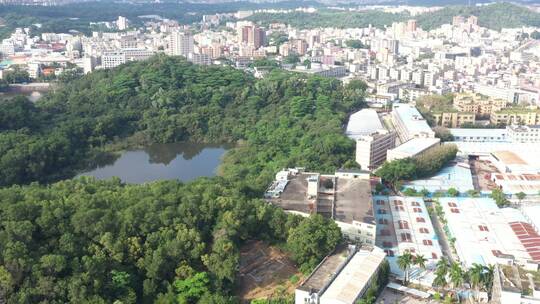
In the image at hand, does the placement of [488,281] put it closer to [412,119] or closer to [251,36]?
[412,119]

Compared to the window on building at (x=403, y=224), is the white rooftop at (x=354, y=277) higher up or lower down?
higher up

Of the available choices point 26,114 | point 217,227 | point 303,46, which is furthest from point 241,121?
point 303,46

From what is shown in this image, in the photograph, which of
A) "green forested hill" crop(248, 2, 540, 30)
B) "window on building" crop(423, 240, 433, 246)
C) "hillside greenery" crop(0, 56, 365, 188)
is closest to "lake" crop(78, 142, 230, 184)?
"hillside greenery" crop(0, 56, 365, 188)

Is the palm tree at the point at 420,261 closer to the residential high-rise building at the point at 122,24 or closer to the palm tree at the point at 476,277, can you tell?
the palm tree at the point at 476,277

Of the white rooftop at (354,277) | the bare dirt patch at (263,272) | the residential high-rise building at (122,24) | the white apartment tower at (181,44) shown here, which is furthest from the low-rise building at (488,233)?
the residential high-rise building at (122,24)

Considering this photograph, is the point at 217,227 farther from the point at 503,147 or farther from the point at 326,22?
the point at 326,22

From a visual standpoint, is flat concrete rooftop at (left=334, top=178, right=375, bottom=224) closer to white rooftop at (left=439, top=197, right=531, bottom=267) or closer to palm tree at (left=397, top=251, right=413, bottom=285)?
palm tree at (left=397, top=251, right=413, bottom=285)

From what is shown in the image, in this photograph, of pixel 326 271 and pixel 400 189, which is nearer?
pixel 326 271
